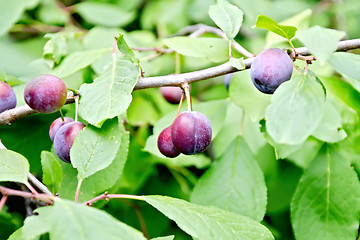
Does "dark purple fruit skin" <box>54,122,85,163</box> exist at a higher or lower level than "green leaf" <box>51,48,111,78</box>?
higher

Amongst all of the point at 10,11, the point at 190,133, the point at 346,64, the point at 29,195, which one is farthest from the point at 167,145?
the point at 10,11

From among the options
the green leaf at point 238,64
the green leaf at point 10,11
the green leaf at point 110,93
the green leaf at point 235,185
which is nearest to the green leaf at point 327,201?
the green leaf at point 235,185

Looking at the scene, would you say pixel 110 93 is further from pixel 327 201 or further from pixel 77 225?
pixel 327 201

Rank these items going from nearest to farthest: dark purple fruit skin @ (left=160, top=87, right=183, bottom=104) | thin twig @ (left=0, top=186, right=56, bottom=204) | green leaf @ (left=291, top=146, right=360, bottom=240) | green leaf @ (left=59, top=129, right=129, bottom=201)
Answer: thin twig @ (left=0, top=186, right=56, bottom=204) < green leaf @ (left=59, top=129, right=129, bottom=201) < green leaf @ (left=291, top=146, right=360, bottom=240) < dark purple fruit skin @ (left=160, top=87, right=183, bottom=104)

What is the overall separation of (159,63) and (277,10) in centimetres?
95

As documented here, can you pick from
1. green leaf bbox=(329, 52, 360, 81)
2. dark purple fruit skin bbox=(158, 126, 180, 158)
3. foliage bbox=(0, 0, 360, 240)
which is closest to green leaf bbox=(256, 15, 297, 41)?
foliage bbox=(0, 0, 360, 240)

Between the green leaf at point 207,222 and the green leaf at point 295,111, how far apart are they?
0.25 meters

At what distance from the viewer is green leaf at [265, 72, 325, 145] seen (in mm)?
736

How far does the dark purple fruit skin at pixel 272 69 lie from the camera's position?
88cm

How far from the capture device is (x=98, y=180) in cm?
107

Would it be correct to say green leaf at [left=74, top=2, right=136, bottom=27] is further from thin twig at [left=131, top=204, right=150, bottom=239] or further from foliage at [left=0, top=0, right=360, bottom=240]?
thin twig at [left=131, top=204, right=150, bottom=239]

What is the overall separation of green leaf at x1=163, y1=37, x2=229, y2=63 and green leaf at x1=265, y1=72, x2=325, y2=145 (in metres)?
0.34

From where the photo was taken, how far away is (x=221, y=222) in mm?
897

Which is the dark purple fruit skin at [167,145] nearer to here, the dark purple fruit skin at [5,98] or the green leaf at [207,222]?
the green leaf at [207,222]
